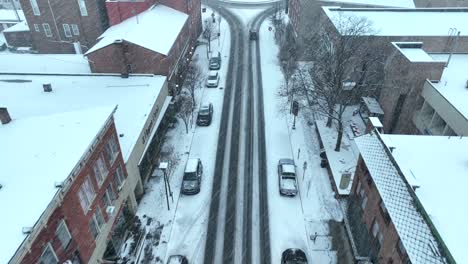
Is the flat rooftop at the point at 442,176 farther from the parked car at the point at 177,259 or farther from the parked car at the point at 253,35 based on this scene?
the parked car at the point at 253,35

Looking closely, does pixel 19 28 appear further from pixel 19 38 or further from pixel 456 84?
pixel 456 84

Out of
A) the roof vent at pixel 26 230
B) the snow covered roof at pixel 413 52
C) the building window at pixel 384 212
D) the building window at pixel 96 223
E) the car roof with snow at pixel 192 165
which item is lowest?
the car roof with snow at pixel 192 165

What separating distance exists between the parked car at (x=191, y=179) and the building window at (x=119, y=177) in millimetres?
6050

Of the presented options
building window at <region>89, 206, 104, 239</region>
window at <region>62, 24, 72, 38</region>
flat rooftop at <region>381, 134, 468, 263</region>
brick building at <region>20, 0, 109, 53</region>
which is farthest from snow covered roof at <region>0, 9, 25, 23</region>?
flat rooftop at <region>381, 134, 468, 263</region>

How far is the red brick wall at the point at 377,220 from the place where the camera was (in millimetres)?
18469

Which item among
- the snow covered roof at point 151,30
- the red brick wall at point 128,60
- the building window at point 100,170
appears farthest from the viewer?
the snow covered roof at point 151,30

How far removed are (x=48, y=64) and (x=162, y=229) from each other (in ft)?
102

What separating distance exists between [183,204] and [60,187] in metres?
14.0

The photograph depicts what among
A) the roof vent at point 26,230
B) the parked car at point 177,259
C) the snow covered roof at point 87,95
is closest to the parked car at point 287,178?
the parked car at point 177,259

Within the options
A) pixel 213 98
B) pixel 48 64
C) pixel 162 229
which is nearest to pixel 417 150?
pixel 162 229

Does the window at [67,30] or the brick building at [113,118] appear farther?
the window at [67,30]

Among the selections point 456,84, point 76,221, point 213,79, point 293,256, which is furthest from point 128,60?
point 456,84

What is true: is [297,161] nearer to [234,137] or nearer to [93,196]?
[234,137]

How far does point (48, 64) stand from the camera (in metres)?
44.2
